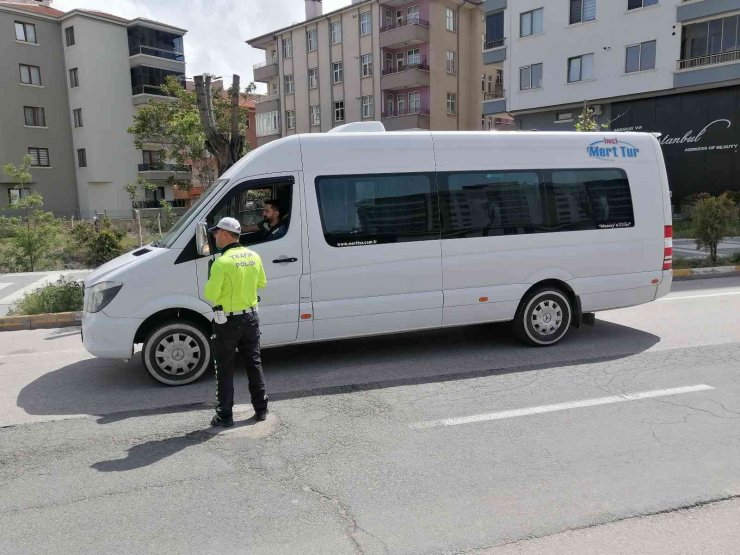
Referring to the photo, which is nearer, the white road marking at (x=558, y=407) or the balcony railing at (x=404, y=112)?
the white road marking at (x=558, y=407)

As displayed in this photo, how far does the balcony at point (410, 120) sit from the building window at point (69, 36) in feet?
81.0

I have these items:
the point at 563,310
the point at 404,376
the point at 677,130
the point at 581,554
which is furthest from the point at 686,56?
the point at 581,554

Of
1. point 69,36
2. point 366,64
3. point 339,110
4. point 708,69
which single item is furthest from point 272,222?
point 69,36

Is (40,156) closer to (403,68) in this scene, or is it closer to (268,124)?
(268,124)

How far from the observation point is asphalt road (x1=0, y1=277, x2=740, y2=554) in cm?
325

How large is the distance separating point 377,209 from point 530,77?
103ft

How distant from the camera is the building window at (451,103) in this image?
42.0 meters

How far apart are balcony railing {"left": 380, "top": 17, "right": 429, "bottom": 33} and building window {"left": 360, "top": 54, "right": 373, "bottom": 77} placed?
2.06 meters

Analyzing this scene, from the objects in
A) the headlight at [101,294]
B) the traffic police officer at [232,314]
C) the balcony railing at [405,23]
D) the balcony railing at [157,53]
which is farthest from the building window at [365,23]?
the traffic police officer at [232,314]

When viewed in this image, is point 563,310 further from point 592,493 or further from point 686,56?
point 686,56

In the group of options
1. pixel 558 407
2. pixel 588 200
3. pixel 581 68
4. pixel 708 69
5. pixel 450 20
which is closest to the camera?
pixel 558 407

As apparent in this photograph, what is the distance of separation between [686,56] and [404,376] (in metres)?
29.5

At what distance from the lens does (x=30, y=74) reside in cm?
4334

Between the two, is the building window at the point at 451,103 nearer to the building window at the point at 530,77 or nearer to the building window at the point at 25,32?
the building window at the point at 530,77
